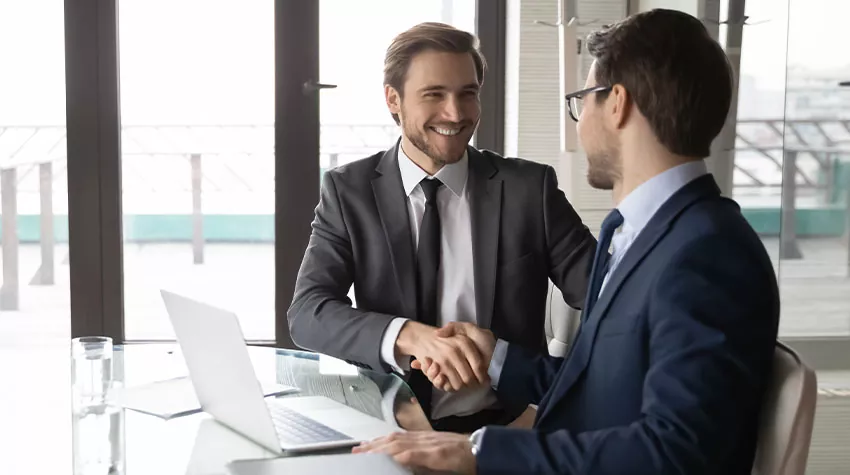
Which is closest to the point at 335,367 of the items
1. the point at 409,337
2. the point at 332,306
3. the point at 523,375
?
the point at 332,306

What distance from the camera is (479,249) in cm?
198

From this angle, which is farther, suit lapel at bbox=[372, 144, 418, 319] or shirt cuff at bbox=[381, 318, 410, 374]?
suit lapel at bbox=[372, 144, 418, 319]

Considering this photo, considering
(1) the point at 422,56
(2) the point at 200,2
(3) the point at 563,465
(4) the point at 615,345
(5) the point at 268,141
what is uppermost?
(2) the point at 200,2

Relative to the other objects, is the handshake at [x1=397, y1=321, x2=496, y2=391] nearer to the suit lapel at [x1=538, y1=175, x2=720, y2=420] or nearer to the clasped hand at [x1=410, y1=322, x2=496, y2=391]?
the clasped hand at [x1=410, y1=322, x2=496, y2=391]

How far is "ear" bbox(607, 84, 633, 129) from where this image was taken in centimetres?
127

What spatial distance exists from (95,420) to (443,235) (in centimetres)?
98

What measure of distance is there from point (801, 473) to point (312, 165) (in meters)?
2.36

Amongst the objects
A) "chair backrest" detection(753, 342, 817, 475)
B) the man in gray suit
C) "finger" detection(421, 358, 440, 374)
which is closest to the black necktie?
the man in gray suit

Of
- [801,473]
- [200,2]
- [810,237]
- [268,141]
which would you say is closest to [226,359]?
[801,473]

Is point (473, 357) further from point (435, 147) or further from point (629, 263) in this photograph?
point (435, 147)

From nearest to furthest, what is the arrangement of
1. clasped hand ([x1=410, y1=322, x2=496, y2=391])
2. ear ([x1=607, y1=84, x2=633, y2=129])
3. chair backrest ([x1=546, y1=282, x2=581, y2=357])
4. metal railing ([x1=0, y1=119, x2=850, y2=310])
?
ear ([x1=607, y1=84, x2=633, y2=129]), clasped hand ([x1=410, y1=322, x2=496, y2=391]), chair backrest ([x1=546, y1=282, x2=581, y2=357]), metal railing ([x1=0, y1=119, x2=850, y2=310])

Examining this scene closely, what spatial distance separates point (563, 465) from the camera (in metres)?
1.11

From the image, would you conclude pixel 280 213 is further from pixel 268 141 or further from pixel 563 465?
pixel 563 465

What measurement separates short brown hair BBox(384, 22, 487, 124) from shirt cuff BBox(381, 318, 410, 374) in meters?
0.62
